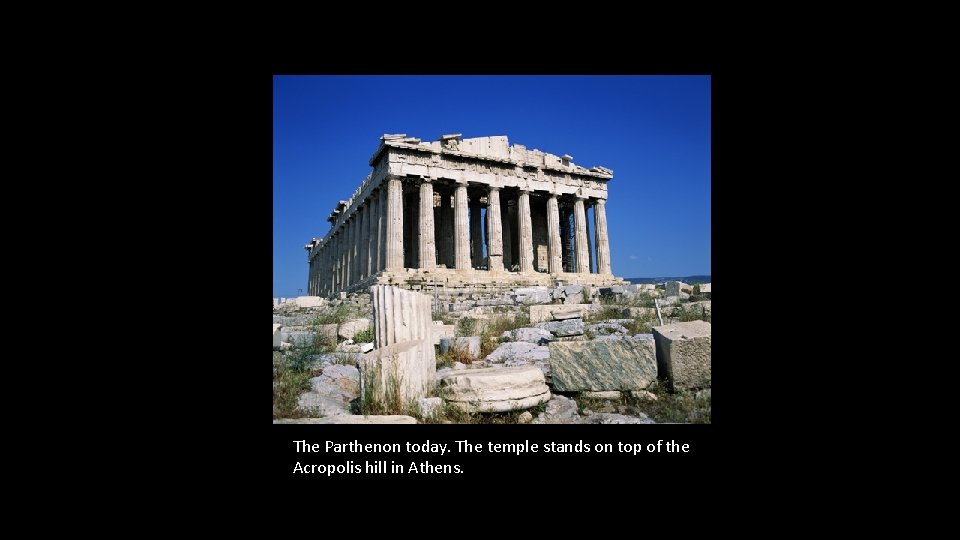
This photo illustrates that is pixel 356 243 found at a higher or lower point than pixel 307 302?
higher

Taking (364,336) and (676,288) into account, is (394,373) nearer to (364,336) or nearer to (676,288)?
(364,336)

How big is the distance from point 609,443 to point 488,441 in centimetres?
85

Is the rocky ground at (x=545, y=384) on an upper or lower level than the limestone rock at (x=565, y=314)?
lower

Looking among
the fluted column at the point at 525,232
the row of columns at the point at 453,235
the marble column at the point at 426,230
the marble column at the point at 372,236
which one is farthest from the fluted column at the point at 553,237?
the marble column at the point at 372,236

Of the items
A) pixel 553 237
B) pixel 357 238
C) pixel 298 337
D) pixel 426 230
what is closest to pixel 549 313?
pixel 298 337

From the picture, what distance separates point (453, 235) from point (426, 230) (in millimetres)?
4915

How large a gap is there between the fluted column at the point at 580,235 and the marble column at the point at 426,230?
8243 mm

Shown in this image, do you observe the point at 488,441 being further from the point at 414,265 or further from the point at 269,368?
the point at 414,265

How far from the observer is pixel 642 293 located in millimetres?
16891

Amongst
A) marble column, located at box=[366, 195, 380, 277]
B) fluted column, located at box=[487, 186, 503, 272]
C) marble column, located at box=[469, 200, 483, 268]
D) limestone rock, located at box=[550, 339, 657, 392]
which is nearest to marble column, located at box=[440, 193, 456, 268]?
marble column, located at box=[469, 200, 483, 268]

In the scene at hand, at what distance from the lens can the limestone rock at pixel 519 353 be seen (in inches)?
268

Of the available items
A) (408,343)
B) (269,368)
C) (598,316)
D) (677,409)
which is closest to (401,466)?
(269,368)

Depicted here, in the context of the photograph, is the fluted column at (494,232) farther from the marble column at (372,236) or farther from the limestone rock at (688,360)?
the limestone rock at (688,360)

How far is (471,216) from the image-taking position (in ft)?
86.7
